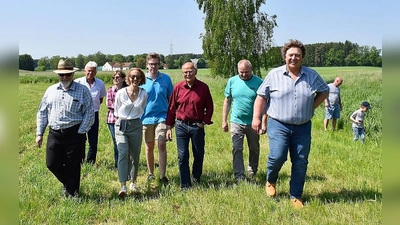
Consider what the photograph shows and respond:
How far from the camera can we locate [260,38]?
104 feet

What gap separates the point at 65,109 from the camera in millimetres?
4562

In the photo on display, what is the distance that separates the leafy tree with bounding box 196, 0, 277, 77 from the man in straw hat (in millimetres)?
27057

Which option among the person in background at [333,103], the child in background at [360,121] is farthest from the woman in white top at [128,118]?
the person in background at [333,103]

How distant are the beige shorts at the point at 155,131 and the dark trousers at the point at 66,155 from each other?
112 cm

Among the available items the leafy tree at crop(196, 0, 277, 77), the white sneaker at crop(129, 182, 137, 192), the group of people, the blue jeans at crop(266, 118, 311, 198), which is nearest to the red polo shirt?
the group of people

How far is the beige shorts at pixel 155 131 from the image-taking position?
5484 millimetres

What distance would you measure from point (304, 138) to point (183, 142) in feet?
5.92

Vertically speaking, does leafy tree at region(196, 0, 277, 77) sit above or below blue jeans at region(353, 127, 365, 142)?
above

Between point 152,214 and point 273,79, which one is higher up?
point 273,79

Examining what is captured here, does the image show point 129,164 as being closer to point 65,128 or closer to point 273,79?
point 65,128

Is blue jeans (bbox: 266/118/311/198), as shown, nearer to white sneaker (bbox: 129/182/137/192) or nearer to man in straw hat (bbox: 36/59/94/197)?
white sneaker (bbox: 129/182/137/192)

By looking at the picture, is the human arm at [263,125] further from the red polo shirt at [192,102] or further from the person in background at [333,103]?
the person in background at [333,103]

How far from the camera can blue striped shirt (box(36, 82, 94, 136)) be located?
4566 millimetres

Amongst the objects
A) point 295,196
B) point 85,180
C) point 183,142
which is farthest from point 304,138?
point 85,180
